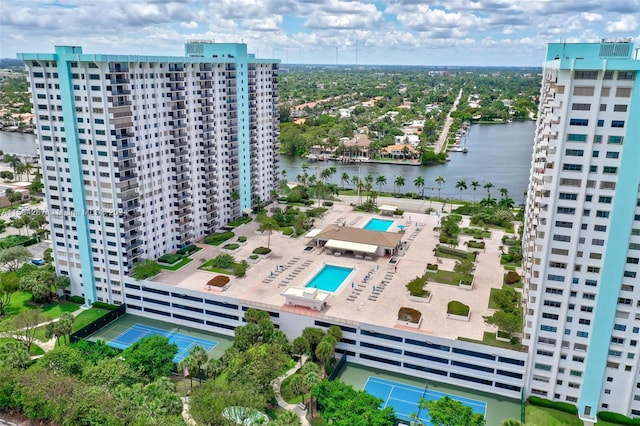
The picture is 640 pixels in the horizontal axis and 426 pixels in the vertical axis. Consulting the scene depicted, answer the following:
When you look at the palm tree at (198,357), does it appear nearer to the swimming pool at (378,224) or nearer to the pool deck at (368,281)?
the pool deck at (368,281)

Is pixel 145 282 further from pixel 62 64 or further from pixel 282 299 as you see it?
pixel 62 64

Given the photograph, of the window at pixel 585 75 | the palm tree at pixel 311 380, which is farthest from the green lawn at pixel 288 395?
the window at pixel 585 75

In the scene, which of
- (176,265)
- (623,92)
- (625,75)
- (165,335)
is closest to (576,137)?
(623,92)

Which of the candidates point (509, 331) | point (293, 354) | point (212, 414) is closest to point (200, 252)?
point (293, 354)

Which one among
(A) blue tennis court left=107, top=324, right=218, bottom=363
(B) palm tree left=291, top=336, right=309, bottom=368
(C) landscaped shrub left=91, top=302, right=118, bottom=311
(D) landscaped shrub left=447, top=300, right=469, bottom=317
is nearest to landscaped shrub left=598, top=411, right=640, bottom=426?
(D) landscaped shrub left=447, top=300, right=469, bottom=317

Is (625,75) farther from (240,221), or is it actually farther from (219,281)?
(240,221)

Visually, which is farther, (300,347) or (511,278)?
(511,278)
